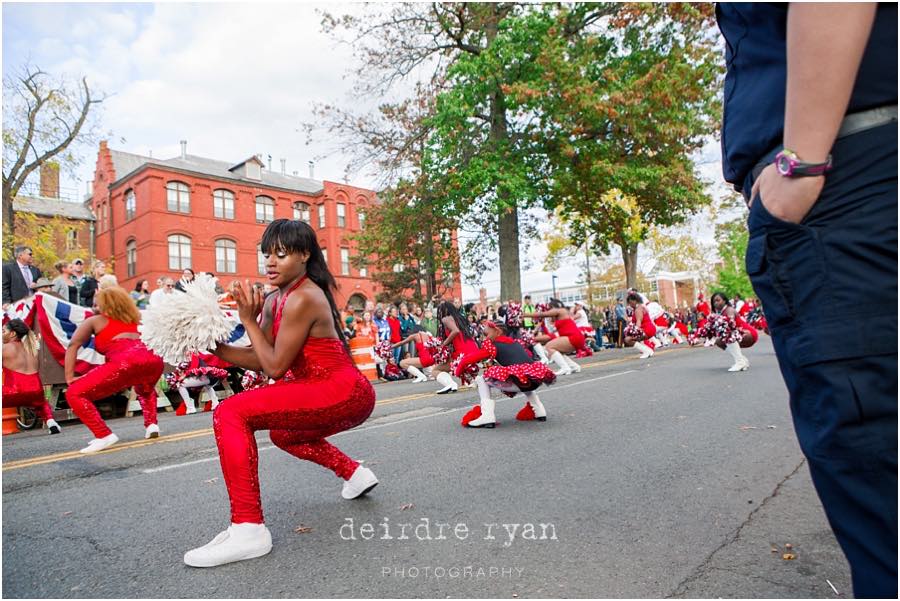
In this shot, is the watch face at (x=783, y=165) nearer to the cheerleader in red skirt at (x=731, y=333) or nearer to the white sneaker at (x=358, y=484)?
the white sneaker at (x=358, y=484)

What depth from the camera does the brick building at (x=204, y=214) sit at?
40.6 meters

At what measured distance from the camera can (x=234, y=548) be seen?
3.13 m

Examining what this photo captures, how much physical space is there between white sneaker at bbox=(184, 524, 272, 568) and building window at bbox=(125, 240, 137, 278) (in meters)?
43.1

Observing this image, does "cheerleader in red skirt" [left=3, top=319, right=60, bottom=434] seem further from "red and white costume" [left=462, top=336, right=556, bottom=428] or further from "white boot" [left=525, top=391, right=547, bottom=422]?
"white boot" [left=525, top=391, right=547, bottom=422]

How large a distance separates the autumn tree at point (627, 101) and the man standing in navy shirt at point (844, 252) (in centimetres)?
1715

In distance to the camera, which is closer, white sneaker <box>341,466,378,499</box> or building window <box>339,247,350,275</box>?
white sneaker <box>341,466,378,499</box>

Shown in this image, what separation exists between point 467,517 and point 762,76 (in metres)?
2.83

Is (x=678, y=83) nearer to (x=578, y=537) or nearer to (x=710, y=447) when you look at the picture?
(x=710, y=447)

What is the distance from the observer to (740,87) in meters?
1.81

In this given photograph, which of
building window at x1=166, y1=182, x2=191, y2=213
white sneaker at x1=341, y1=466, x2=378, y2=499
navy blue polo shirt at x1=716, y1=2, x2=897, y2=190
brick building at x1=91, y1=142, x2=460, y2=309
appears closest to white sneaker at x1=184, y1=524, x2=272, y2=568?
white sneaker at x1=341, y1=466, x2=378, y2=499

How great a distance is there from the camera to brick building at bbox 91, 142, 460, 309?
40.6 meters

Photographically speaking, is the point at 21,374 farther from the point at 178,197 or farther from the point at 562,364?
the point at 178,197

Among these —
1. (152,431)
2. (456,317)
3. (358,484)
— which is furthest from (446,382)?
(358,484)

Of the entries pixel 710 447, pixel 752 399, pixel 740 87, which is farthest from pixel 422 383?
pixel 740 87
